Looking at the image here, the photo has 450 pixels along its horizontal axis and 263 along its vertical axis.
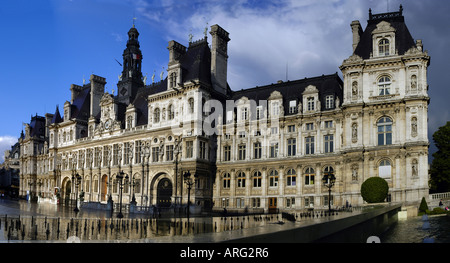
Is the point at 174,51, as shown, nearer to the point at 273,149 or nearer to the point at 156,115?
the point at 156,115

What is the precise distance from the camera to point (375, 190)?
129 feet

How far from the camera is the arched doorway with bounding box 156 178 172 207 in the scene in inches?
2330

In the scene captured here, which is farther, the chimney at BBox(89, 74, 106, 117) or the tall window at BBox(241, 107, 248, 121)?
the chimney at BBox(89, 74, 106, 117)

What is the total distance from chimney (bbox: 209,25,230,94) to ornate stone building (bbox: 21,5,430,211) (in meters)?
0.16

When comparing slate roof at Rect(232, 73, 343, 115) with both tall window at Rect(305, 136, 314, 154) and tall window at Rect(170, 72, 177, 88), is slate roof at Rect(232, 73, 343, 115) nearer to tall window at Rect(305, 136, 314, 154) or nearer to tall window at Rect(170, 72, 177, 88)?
tall window at Rect(305, 136, 314, 154)

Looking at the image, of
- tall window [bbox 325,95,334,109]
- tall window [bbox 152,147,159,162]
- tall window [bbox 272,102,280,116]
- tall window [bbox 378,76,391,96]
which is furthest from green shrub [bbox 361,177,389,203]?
tall window [bbox 152,147,159,162]

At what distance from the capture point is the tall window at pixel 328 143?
49750 mm

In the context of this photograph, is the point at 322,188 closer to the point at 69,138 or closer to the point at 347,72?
the point at 347,72

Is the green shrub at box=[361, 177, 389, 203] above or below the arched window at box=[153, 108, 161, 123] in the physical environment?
below

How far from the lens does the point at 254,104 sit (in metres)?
57.2

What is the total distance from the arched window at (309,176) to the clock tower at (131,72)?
122 ft
